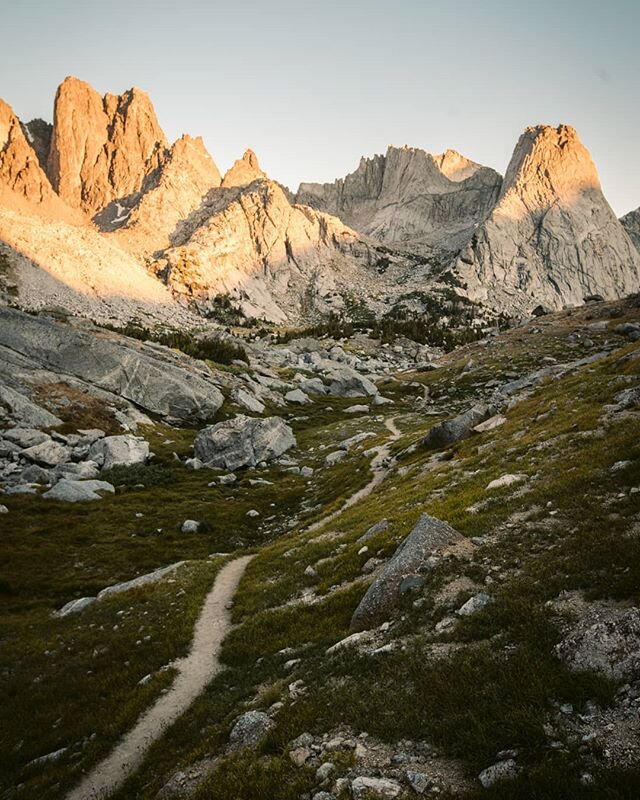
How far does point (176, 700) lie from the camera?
48.4ft

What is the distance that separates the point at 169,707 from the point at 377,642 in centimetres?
716

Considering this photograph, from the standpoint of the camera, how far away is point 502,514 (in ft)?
61.4

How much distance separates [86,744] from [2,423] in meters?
49.7

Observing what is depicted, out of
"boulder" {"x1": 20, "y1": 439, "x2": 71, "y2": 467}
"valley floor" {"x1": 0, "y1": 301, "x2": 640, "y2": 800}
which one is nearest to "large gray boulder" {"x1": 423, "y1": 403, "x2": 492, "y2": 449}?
"valley floor" {"x1": 0, "y1": 301, "x2": 640, "y2": 800}

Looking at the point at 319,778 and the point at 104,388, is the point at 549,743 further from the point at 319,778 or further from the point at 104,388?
the point at 104,388

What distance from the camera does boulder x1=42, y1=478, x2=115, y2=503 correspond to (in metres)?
42.5

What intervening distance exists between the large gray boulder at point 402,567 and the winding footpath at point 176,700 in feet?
19.1

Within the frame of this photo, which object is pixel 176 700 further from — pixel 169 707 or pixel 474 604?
pixel 474 604

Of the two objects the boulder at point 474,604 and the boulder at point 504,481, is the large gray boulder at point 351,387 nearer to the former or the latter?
the boulder at point 504,481

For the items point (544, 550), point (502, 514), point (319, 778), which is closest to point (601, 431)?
point (502, 514)

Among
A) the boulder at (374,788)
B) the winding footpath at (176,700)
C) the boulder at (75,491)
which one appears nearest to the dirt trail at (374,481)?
the winding footpath at (176,700)

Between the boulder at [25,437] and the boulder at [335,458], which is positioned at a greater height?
the boulder at [25,437]

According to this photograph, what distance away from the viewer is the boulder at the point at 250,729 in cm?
1055

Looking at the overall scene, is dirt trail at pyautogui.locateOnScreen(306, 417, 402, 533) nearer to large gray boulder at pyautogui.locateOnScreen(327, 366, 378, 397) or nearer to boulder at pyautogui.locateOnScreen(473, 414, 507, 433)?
boulder at pyautogui.locateOnScreen(473, 414, 507, 433)
